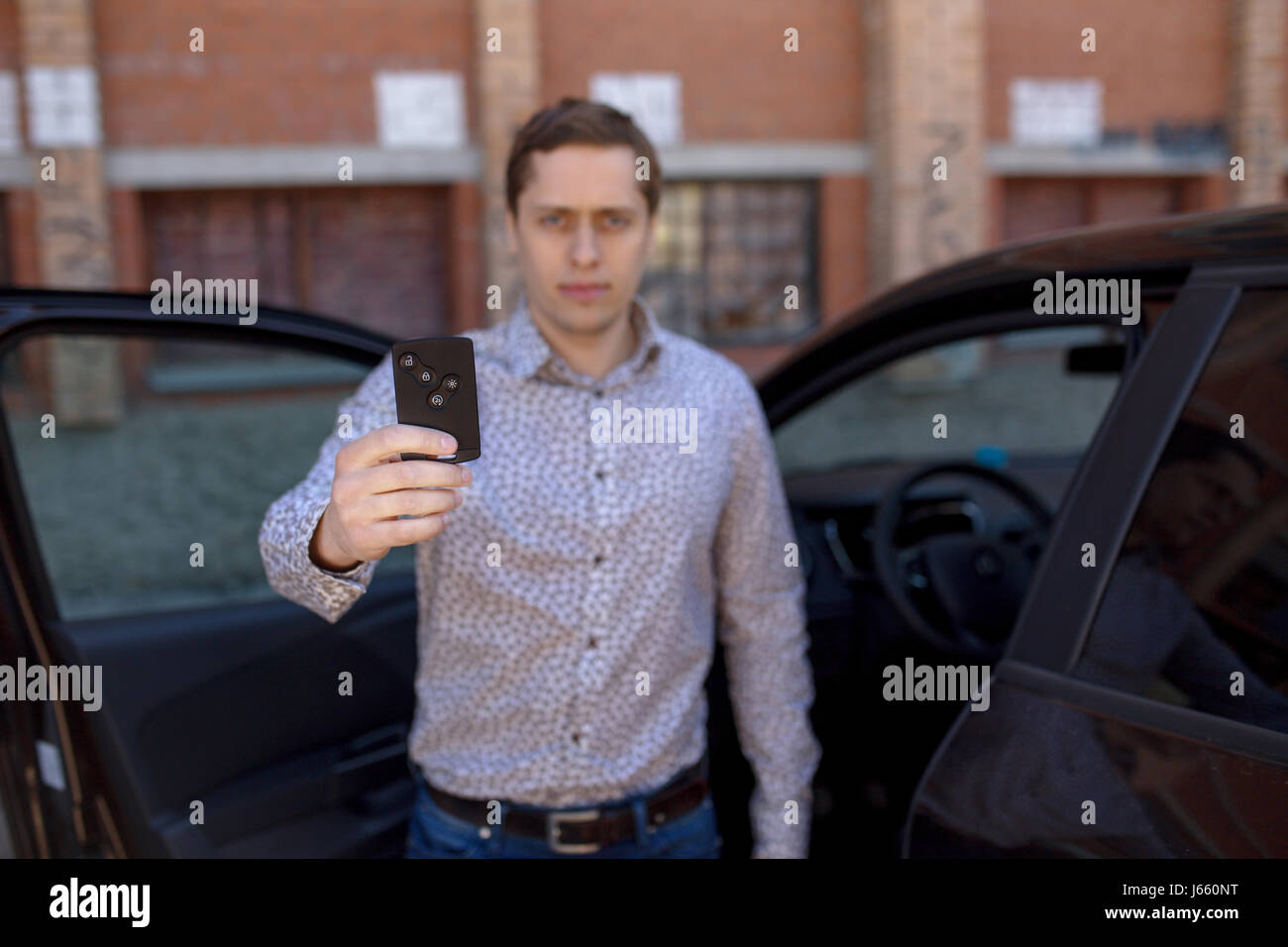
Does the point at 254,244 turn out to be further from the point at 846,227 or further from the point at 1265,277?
the point at 1265,277

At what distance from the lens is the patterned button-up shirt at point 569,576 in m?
1.65

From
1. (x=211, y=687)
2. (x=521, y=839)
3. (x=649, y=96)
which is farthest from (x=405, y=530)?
(x=649, y=96)

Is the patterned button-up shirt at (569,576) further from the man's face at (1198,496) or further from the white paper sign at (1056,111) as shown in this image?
the white paper sign at (1056,111)

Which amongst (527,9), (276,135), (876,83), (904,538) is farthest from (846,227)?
(904,538)

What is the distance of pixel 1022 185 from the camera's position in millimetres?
9984

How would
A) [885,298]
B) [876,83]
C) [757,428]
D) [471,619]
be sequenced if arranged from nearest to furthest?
[471,619] < [757,428] < [885,298] < [876,83]

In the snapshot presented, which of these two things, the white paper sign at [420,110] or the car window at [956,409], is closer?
the white paper sign at [420,110]

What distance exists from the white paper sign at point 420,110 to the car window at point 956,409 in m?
3.51

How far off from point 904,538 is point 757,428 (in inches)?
38.0

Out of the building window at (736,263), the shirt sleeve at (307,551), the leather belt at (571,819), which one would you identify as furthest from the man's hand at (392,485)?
the building window at (736,263)

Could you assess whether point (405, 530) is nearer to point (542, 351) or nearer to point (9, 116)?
point (542, 351)

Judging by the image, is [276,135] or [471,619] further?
[276,135]
